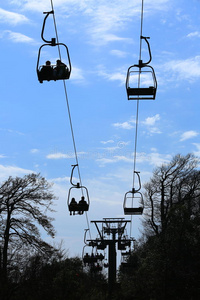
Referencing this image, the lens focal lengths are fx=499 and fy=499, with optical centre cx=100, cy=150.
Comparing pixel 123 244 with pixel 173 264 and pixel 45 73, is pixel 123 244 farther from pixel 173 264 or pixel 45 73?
pixel 45 73

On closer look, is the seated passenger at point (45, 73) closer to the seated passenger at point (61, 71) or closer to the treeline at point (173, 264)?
the seated passenger at point (61, 71)

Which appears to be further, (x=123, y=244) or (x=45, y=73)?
(x=123, y=244)

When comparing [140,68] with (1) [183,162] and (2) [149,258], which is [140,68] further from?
(1) [183,162]

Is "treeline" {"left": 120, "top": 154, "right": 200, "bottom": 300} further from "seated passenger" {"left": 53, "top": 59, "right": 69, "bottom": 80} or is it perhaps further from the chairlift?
"seated passenger" {"left": 53, "top": 59, "right": 69, "bottom": 80}

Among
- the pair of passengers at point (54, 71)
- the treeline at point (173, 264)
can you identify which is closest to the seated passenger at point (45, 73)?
the pair of passengers at point (54, 71)

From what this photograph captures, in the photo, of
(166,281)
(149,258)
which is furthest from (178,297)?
(149,258)

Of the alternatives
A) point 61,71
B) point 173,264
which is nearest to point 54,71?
point 61,71

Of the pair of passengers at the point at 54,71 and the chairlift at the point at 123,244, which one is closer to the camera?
the pair of passengers at the point at 54,71

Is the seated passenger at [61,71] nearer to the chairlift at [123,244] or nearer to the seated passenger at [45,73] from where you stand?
the seated passenger at [45,73]

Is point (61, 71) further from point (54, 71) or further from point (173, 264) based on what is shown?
point (173, 264)

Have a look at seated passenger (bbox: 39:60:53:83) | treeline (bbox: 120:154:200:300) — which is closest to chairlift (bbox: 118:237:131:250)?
treeline (bbox: 120:154:200:300)

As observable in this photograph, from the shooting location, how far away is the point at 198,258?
41.0 metres

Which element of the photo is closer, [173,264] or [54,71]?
[54,71]

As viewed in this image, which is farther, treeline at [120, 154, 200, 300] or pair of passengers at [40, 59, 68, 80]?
treeline at [120, 154, 200, 300]
